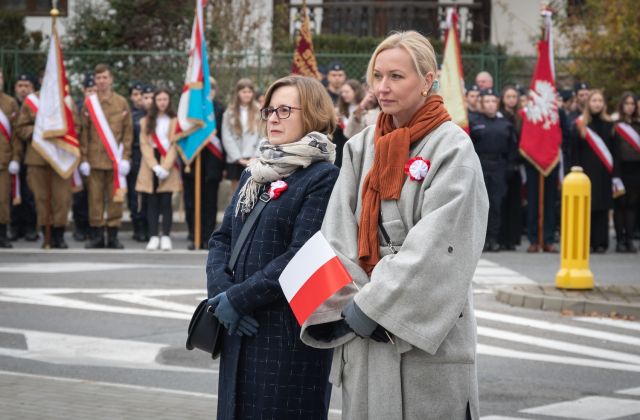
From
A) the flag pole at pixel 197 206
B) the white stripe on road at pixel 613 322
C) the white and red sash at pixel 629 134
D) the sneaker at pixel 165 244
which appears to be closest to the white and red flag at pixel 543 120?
the white and red sash at pixel 629 134

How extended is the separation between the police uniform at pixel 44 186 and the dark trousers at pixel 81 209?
1.68 ft

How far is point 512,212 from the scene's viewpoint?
59.5ft

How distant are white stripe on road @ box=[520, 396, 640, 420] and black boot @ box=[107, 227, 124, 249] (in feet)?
33.0

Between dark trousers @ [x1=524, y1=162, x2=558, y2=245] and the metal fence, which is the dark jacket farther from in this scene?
the metal fence

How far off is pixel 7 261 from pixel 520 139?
23.1 ft

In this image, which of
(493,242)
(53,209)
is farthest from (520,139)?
(53,209)

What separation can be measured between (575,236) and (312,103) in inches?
326

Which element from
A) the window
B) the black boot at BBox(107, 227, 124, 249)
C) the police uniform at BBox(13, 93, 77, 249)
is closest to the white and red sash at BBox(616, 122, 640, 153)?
the black boot at BBox(107, 227, 124, 249)

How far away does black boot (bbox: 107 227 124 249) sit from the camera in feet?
57.1

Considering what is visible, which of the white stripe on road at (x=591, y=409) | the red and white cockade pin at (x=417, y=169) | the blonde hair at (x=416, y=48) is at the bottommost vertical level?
the white stripe on road at (x=591, y=409)

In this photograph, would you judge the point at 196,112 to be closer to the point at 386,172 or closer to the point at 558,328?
the point at 558,328

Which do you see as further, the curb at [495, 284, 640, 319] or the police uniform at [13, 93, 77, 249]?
the police uniform at [13, 93, 77, 249]

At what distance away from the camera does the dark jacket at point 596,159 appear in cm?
1803

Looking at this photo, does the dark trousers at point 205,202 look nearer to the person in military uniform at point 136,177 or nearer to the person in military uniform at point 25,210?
the person in military uniform at point 136,177
